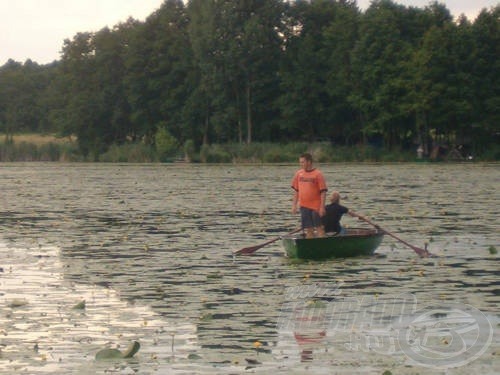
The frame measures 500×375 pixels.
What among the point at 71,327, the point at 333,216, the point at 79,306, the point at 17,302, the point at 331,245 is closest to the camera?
the point at 71,327

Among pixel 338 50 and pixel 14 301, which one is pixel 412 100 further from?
pixel 14 301

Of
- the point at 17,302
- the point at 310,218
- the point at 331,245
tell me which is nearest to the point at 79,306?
the point at 17,302

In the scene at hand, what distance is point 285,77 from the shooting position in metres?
109

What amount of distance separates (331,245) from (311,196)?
1.31 m

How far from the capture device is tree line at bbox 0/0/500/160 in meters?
100

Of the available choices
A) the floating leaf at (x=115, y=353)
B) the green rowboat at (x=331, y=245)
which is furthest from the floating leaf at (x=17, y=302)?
the green rowboat at (x=331, y=245)

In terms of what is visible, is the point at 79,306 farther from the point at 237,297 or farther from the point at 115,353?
the point at 115,353

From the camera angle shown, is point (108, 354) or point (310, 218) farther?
point (310, 218)

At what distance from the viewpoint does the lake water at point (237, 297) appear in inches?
510

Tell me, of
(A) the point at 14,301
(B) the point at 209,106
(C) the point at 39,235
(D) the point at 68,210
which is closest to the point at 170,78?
(B) the point at 209,106

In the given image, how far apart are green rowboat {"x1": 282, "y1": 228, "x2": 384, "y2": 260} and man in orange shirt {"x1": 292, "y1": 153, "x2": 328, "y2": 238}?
61 cm

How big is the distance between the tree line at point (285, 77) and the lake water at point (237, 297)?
65273 millimetres

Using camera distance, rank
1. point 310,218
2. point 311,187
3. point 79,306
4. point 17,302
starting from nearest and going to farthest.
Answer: point 79,306, point 17,302, point 311,187, point 310,218

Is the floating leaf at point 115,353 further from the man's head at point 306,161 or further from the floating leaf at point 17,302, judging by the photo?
the man's head at point 306,161
